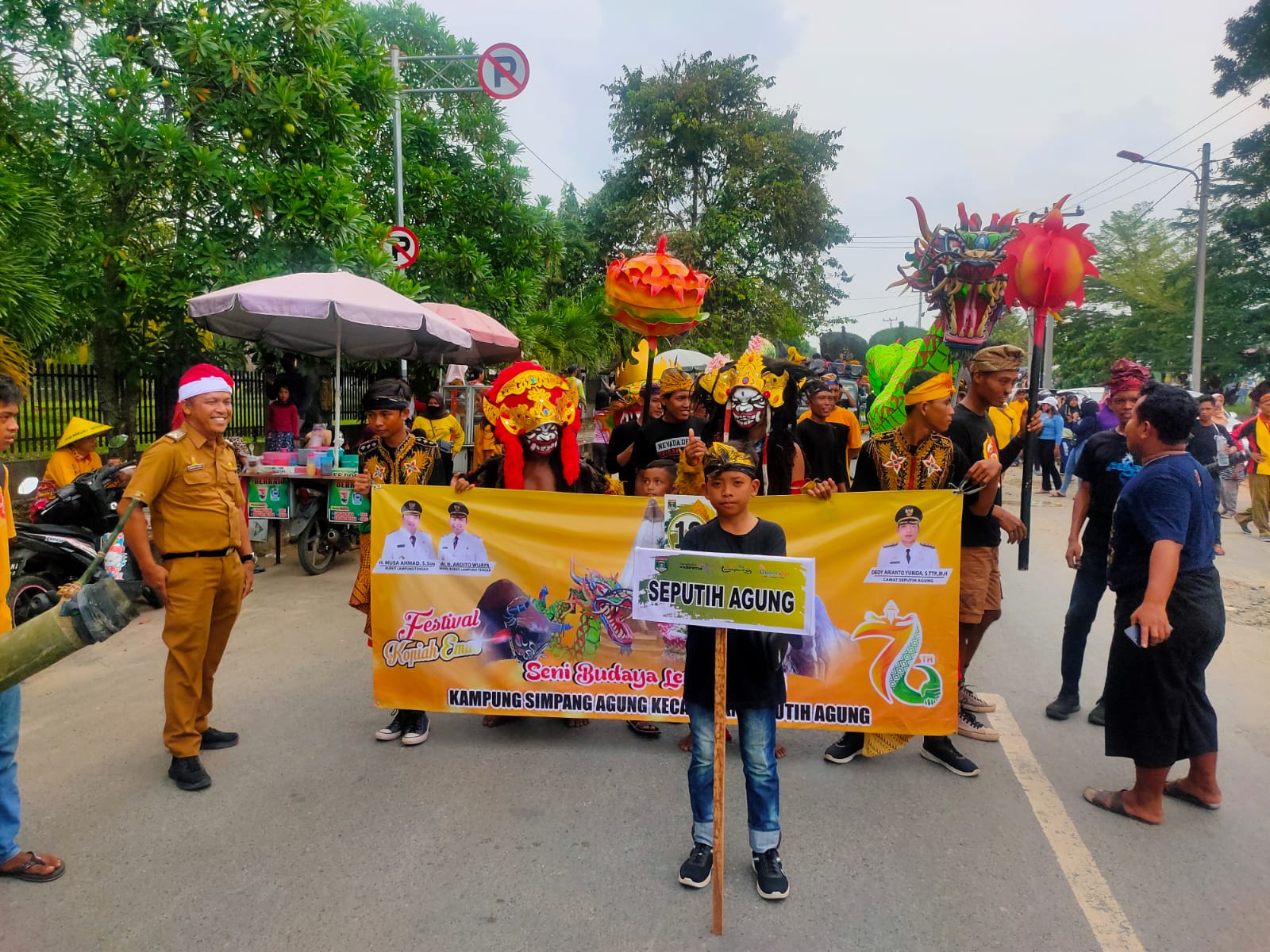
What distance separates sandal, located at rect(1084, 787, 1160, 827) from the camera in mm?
3562

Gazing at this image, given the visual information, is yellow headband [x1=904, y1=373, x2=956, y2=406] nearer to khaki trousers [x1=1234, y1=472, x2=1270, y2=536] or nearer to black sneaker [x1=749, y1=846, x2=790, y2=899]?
black sneaker [x1=749, y1=846, x2=790, y2=899]

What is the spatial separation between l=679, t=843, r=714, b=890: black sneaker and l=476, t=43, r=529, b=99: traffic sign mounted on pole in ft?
37.9

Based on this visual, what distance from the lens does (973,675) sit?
213 inches

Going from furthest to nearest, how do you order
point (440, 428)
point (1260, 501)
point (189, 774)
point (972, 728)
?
1. point (1260, 501)
2. point (440, 428)
3. point (972, 728)
4. point (189, 774)

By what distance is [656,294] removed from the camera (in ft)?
16.8

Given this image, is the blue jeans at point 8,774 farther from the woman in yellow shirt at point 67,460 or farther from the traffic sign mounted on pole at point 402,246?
the traffic sign mounted on pole at point 402,246

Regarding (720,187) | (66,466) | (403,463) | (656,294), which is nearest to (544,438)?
(403,463)

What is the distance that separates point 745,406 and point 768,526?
6.35 feet

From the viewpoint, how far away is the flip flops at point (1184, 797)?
3.67 m

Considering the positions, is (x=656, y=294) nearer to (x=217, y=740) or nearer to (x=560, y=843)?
(x=560, y=843)

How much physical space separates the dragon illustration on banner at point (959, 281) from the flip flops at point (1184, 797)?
260 cm

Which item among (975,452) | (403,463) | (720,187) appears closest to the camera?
(975,452)

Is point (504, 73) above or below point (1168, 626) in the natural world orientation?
above

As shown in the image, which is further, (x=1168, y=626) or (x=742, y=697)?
(x=1168, y=626)
